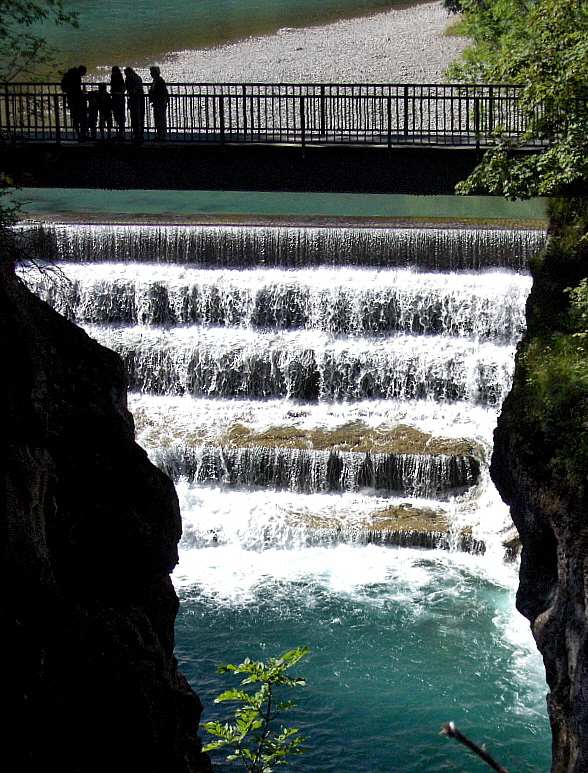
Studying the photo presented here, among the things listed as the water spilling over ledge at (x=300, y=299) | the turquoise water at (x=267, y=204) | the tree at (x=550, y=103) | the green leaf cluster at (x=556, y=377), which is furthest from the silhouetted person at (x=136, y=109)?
the turquoise water at (x=267, y=204)

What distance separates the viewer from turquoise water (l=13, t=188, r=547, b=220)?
96.9 feet

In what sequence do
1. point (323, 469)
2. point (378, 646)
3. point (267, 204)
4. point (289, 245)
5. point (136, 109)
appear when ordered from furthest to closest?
point (267, 204), point (289, 245), point (136, 109), point (323, 469), point (378, 646)

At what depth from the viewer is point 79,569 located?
9.64m

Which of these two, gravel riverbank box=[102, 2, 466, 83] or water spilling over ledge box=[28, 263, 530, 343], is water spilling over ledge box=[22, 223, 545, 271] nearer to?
water spilling over ledge box=[28, 263, 530, 343]

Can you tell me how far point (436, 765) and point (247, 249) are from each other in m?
12.8

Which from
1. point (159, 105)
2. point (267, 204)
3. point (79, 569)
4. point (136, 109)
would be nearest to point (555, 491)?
point (79, 569)

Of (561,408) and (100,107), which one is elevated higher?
(100,107)

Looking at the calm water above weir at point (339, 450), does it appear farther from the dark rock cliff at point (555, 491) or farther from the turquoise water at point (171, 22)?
the turquoise water at point (171, 22)

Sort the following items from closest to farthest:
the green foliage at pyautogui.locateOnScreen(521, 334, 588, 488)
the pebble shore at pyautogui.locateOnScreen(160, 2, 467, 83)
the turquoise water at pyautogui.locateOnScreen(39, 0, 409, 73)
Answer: the green foliage at pyautogui.locateOnScreen(521, 334, 588, 488) < the pebble shore at pyautogui.locateOnScreen(160, 2, 467, 83) < the turquoise water at pyautogui.locateOnScreen(39, 0, 409, 73)

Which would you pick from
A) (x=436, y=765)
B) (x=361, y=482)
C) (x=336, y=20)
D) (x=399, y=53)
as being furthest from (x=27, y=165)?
(x=336, y=20)

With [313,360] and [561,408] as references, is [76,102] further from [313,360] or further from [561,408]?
[561,408]

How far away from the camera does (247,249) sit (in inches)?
890

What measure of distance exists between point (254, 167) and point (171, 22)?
3352 cm

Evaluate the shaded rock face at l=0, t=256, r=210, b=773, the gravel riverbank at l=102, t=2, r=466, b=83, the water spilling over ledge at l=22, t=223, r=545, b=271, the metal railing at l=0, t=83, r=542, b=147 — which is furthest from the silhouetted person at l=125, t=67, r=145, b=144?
the gravel riverbank at l=102, t=2, r=466, b=83
